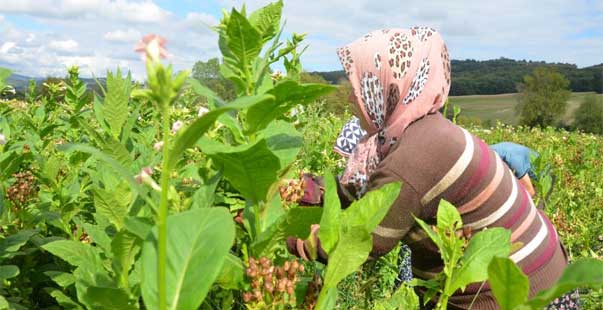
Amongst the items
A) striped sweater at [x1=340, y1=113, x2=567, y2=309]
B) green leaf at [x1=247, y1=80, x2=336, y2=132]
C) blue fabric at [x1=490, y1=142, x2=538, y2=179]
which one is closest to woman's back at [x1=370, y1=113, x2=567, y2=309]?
striped sweater at [x1=340, y1=113, x2=567, y2=309]

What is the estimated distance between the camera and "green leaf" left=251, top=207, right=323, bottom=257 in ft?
3.27

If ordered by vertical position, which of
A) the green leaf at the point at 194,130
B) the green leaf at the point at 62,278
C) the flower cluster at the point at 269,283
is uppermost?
the green leaf at the point at 194,130

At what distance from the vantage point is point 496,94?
→ 74.0 meters

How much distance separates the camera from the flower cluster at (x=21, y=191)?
182 cm

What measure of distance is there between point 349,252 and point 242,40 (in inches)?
16.5


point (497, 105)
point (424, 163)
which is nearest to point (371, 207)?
point (424, 163)

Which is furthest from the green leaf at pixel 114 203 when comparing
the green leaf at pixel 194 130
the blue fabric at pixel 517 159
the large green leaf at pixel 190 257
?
the blue fabric at pixel 517 159

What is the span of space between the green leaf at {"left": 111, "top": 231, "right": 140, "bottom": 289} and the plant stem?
1.14 feet

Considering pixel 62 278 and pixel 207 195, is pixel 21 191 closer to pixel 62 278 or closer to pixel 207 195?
pixel 62 278

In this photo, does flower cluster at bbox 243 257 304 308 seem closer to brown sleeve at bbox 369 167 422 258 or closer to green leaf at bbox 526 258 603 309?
green leaf at bbox 526 258 603 309

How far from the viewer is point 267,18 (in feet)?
Result: 3.73

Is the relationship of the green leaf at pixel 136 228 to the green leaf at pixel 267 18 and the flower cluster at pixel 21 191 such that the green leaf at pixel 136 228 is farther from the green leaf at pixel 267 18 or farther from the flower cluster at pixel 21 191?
the flower cluster at pixel 21 191

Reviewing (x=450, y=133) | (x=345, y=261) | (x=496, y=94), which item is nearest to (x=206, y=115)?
(x=345, y=261)

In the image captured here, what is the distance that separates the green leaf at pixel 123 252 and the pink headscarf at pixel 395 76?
1.30 metres
